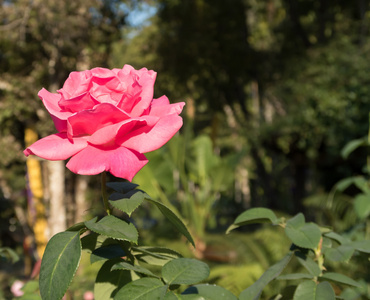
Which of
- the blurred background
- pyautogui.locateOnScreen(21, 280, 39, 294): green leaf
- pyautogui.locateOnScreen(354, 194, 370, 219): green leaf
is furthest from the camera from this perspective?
the blurred background

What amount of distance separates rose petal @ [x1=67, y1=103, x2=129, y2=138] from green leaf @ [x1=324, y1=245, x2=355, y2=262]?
380 mm

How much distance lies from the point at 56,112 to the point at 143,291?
0.24m

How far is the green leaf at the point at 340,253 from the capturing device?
623mm

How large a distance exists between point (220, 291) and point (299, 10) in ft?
35.6

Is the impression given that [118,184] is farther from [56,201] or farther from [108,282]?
[56,201]

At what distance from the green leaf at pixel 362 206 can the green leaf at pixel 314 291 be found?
0.61 metres

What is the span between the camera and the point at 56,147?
502 millimetres

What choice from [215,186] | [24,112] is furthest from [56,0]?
[215,186]

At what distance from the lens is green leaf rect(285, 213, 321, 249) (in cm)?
59

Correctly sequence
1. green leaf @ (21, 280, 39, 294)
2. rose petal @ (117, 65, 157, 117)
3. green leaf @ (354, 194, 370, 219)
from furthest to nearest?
green leaf @ (354, 194, 370, 219), green leaf @ (21, 280, 39, 294), rose petal @ (117, 65, 157, 117)

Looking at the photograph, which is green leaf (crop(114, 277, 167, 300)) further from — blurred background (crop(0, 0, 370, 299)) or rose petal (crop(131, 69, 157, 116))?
blurred background (crop(0, 0, 370, 299))

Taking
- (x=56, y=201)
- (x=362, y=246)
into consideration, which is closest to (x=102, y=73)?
(x=362, y=246)

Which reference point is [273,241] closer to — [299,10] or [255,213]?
[255,213]

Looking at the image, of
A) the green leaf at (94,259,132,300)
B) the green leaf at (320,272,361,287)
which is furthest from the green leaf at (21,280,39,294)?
the green leaf at (320,272,361,287)
